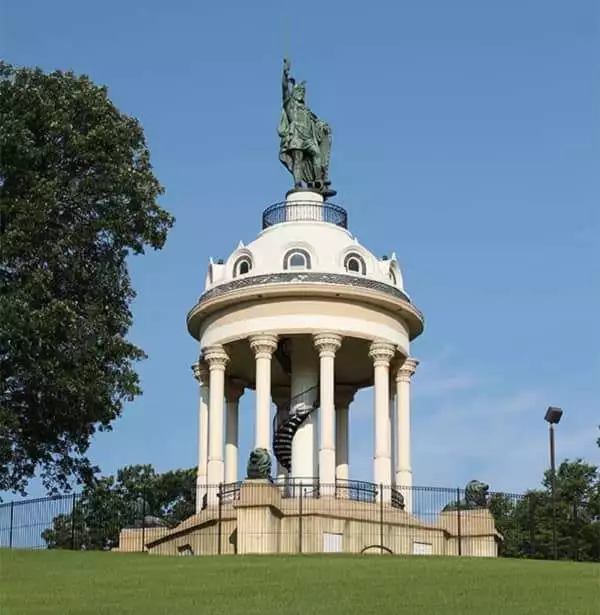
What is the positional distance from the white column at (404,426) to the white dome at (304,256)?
9.55 ft

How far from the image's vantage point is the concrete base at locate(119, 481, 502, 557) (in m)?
40.3

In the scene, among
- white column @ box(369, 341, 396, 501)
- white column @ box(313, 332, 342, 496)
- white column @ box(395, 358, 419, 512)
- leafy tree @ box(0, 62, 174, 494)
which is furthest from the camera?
white column @ box(395, 358, 419, 512)

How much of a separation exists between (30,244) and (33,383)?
12.1 ft

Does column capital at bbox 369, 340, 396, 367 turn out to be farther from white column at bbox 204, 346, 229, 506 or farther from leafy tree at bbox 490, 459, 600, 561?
leafy tree at bbox 490, 459, 600, 561

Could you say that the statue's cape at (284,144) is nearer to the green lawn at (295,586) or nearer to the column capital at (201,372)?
the column capital at (201,372)

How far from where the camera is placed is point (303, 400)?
4909cm

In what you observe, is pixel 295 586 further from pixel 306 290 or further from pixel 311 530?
pixel 306 290

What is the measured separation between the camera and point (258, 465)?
134 ft

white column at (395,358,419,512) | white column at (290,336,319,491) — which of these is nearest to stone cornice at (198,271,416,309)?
white column at (290,336,319,491)

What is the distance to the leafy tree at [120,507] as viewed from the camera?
170 ft

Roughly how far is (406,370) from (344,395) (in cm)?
391

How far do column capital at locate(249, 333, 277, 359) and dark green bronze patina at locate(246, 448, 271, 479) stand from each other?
21.9 feet

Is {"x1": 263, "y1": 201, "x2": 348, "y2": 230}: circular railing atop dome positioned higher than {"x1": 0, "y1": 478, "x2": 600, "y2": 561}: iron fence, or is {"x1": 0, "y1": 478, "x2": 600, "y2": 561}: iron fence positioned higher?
{"x1": 263, "y1": 201, "x2": 348, "y2": 230}: circular railing atop dome

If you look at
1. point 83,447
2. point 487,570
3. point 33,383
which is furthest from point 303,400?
point 487,570
